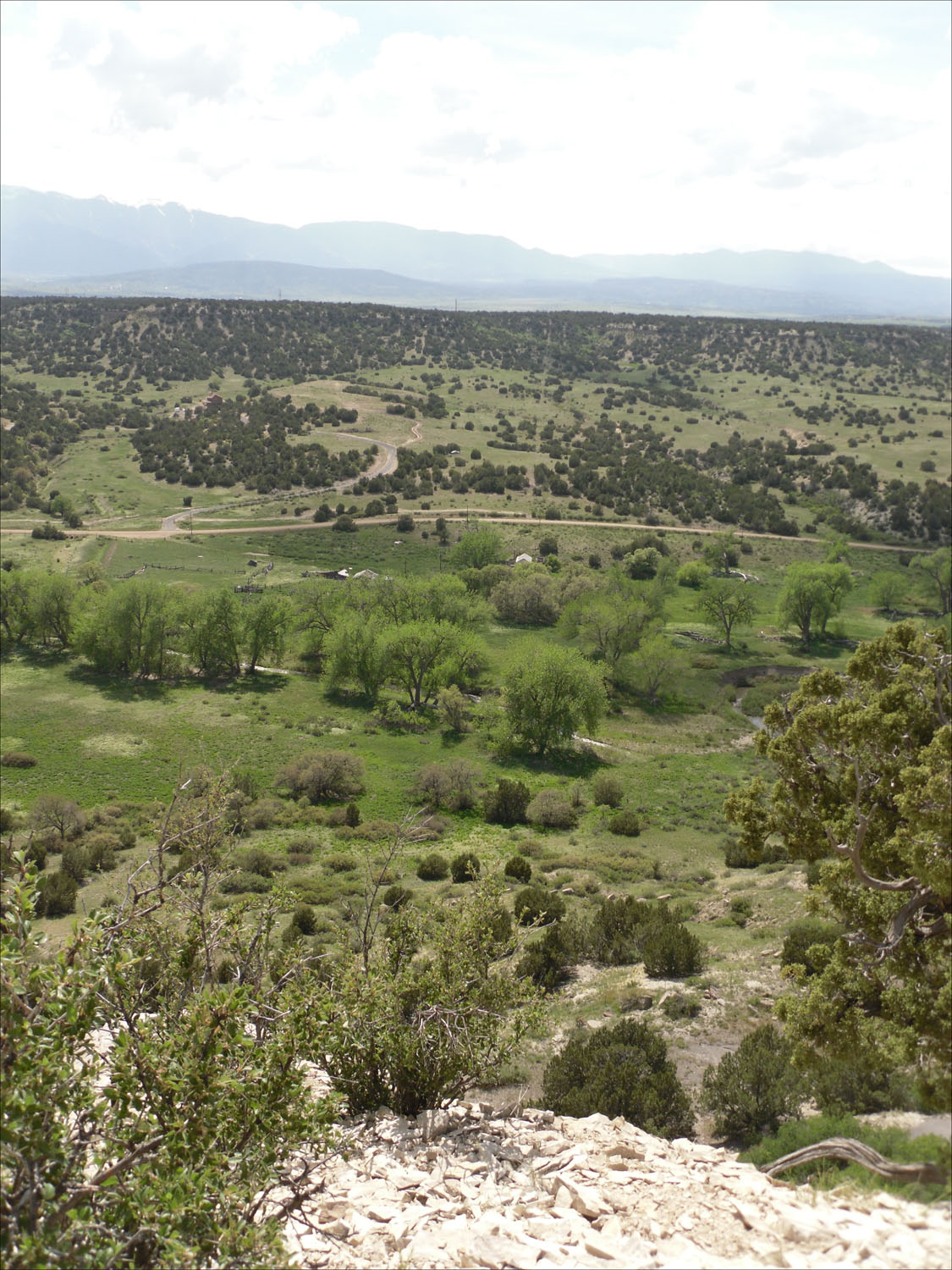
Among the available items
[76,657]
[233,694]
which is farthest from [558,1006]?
[76,657]

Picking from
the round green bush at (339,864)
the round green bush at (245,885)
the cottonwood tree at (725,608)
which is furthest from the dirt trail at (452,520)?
the round green bush at (245,885)

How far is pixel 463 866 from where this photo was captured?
32.3 meters

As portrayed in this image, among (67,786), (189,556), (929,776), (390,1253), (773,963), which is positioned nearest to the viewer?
(390,1253)

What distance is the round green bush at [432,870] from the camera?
32562mm

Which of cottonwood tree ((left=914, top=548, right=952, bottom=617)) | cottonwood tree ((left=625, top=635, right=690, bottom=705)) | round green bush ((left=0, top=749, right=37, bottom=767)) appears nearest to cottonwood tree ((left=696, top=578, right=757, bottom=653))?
cottonwood tree ((left=625, top=635, right=690, bottom=705))

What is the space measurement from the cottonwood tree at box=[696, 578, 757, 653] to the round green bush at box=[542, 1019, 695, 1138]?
68.8 meters

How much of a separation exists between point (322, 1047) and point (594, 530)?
10121cm

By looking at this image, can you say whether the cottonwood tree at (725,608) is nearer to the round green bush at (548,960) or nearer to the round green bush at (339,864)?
the round green bush at (339,864)

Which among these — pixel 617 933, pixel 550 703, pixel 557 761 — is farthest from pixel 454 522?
pixel 617 933

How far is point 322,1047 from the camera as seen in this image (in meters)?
10.9

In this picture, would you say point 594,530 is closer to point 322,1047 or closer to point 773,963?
point 773,963

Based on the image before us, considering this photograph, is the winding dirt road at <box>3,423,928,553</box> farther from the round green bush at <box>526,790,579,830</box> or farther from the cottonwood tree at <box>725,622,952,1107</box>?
the cottonwood tree at <box>725,622,952,1107</box>

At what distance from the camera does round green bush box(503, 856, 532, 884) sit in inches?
1236

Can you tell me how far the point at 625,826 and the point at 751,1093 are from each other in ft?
93.5
